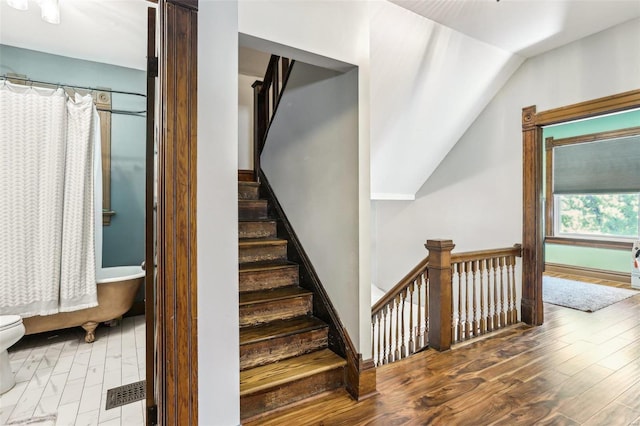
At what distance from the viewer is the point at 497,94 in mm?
3670

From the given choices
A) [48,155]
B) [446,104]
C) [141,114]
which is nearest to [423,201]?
[446,104]

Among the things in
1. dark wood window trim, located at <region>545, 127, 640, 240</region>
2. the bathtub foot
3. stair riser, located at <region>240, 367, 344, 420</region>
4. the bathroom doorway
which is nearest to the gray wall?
stair riser, located at <region>240, 367, 344, 420</region>

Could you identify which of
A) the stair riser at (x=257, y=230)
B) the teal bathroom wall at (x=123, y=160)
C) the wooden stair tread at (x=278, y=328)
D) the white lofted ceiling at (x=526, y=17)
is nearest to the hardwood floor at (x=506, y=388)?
the wooden stair tread at (x=278, y=328)

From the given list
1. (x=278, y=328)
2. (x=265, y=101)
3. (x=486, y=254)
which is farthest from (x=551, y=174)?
(x=278, y=328)

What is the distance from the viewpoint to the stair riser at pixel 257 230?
304 cm

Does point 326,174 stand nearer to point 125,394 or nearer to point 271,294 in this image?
point 271,294

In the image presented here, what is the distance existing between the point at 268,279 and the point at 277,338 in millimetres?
575

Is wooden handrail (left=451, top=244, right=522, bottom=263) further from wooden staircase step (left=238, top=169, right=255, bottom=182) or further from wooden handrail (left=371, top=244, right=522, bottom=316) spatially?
wooden staircase step (left=238, top=169, right=255, bottom=182)

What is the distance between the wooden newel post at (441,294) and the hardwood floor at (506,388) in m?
0.12

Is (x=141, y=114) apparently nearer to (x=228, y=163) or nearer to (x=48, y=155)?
(x=48, y=155)

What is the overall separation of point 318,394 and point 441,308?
124cm

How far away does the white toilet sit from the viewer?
220 centimetres

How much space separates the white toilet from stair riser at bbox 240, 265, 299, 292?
1.57 meters

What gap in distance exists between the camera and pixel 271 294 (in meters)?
2.54
